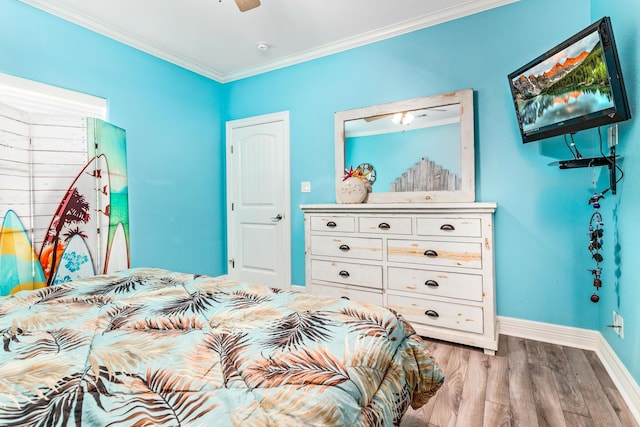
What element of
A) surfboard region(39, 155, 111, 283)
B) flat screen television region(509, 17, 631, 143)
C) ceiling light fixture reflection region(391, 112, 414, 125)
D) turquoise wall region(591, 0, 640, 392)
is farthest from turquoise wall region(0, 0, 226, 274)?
turquoise wall region(591, 0, 640, 392)

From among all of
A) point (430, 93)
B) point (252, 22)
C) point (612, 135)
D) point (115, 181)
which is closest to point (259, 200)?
point (115, 181)

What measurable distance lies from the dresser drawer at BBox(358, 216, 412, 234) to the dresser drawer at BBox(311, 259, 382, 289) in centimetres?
31

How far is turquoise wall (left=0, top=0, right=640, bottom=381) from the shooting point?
2037mm

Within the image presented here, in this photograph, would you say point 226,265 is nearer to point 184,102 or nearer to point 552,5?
point 184,102

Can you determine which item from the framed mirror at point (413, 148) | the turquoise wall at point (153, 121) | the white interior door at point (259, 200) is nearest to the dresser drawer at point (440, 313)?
the framed mirror at point (413, 148)

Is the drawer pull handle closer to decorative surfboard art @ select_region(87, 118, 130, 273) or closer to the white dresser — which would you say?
the white dresser

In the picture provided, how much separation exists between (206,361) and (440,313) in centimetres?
197

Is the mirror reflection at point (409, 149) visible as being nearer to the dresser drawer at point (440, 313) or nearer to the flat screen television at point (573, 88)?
the flat screen television at point (573, 88)

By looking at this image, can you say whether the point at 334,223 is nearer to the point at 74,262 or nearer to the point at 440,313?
the point at 440,313

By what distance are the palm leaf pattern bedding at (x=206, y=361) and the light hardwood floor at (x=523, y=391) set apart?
1.81 feet

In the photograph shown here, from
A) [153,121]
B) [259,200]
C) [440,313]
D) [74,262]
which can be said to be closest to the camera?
[440,313]

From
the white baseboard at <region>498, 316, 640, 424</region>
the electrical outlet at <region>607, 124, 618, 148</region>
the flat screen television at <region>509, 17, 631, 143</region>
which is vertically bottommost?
the white baseboard at <region>498, 316, 640, 424</region>

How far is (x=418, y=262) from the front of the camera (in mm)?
2430

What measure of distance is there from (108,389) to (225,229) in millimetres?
3403
